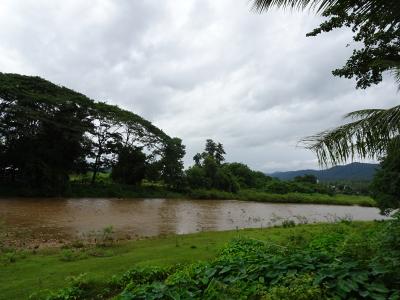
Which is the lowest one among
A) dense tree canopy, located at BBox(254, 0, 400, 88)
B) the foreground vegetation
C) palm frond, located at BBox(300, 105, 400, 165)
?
the foreground vegetation

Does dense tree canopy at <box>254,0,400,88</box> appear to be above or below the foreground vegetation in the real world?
above

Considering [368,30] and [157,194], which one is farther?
[157,194]

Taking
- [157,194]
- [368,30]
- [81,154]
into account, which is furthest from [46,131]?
[368,30]

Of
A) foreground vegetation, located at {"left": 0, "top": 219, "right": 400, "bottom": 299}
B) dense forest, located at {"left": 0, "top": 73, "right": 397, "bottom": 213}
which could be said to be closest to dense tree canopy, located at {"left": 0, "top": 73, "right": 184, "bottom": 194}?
dense forest, located at {"left": 0, "top": 73, "right": 397, "bottom": 213}

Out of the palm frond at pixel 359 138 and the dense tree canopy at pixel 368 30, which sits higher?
the dense tree canopy at pixel 368 30

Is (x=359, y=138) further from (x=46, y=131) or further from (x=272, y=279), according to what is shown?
(x=46, y=131)

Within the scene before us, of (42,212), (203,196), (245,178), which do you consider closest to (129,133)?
(203,196)

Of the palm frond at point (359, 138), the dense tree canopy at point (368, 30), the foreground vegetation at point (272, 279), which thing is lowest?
the foreground vegetation at point (272, 279)

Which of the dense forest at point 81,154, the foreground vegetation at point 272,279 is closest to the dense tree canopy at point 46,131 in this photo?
the dense forest at point 81,154

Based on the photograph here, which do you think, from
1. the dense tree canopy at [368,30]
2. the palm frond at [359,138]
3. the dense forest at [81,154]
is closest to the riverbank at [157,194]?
the dense forest at [81,154]

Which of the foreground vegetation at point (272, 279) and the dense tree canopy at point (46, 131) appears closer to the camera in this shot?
the foreground vegetation at point (272, 279)

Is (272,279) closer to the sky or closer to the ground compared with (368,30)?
closer to the ground

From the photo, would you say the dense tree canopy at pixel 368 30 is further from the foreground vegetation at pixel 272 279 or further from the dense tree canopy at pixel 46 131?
the dense tree canopy at pixel 46 131

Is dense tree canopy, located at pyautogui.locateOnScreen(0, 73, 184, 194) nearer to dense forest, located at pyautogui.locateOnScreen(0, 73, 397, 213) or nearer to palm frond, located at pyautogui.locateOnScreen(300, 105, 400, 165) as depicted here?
dense forest, located at pyautogui.locateOnScreen(0, 73, 397, 213)
